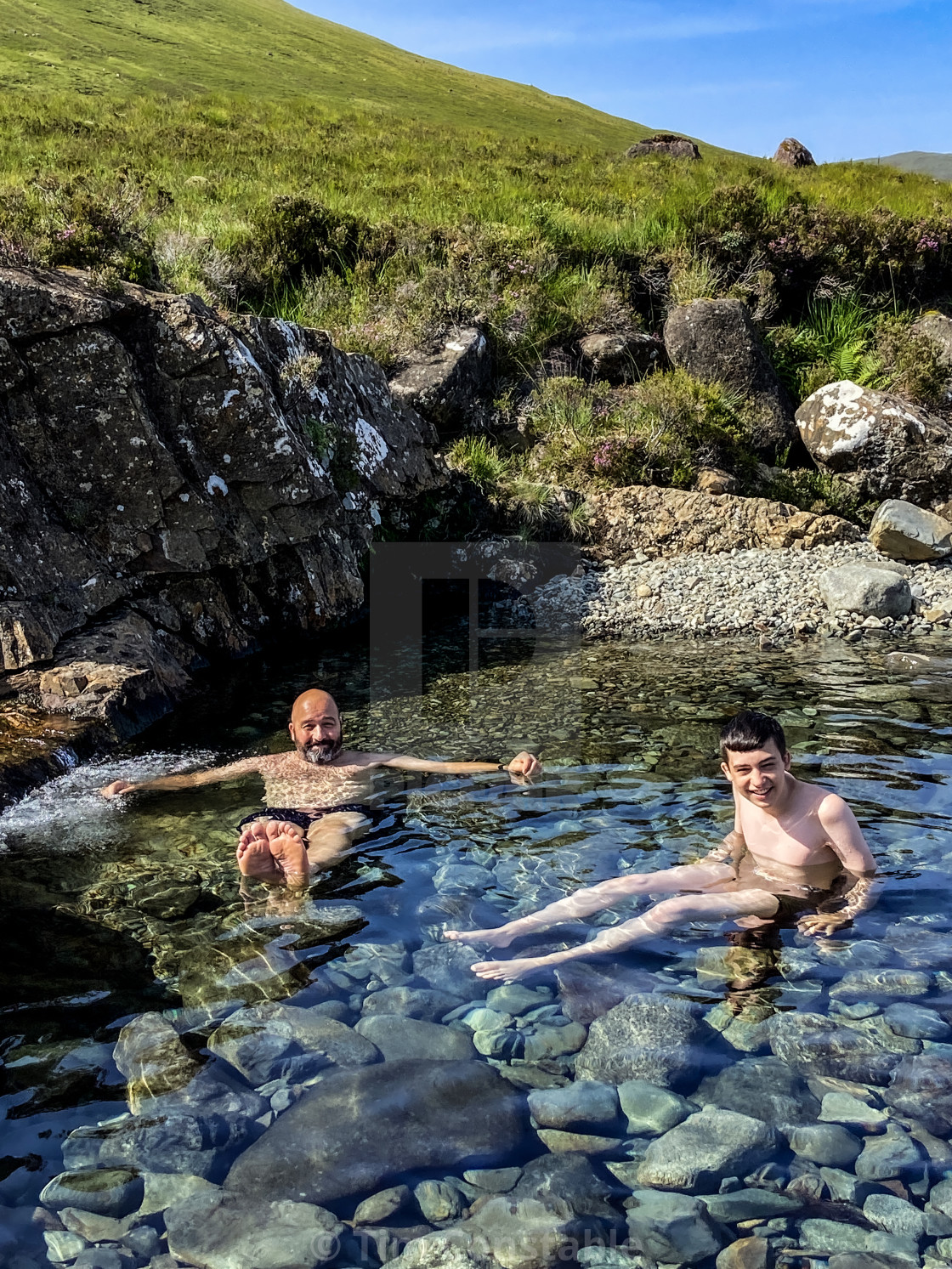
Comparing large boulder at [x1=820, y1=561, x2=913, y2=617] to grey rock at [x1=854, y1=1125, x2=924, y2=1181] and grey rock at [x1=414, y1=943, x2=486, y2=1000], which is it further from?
grey rock at [x1=854, y1=1125, x2=924, y2=1181]

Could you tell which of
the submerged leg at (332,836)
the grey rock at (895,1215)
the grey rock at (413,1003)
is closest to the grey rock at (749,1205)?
the grey rock at (895,1215)

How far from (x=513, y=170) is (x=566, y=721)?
2096 centimetres

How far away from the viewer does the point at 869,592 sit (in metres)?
11.7

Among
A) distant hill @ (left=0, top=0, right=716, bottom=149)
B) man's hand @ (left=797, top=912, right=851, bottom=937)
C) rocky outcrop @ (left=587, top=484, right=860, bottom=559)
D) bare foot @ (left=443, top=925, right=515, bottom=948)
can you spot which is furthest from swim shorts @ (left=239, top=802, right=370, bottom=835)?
distant hill @ (left=0, top=0, right=716, bottom=149)

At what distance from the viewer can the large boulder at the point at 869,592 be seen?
11.6m

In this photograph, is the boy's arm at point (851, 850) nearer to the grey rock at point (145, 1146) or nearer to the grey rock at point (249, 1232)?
the grey rock at point (249, 1232)

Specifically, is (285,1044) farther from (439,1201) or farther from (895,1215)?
(895,1215)

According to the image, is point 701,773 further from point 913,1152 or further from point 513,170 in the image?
point 513,170

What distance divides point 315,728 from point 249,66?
54947 millimetres

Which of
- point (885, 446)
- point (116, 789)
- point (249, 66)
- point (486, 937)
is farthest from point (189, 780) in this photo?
point (249, 66)

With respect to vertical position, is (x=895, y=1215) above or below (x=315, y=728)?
below

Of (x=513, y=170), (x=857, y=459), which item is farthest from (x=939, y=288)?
(x=513, y=170)

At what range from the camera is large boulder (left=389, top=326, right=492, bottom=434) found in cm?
1487

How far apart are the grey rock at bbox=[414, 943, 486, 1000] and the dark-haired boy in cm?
9
